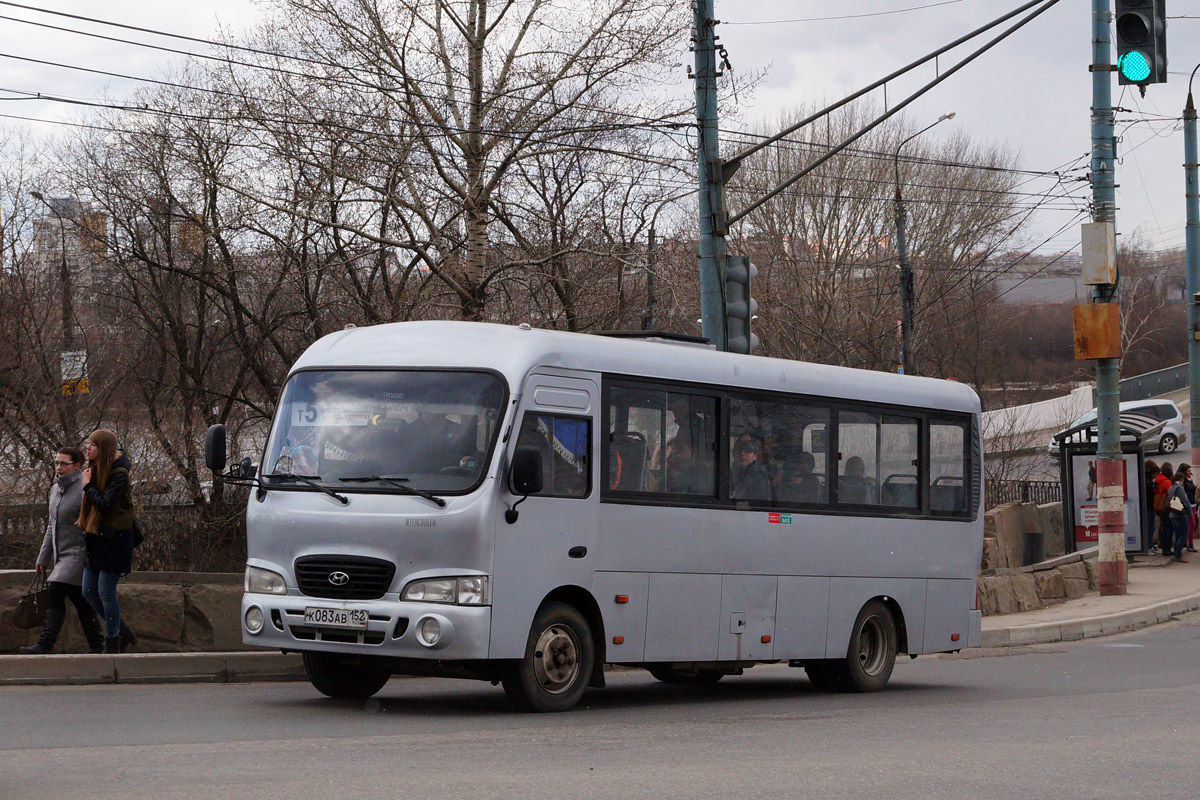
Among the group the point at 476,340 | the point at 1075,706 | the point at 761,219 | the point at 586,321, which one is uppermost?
the point at 761,219

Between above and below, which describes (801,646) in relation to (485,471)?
below

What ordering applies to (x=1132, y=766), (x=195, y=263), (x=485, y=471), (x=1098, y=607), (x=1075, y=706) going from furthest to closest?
(x=195, y=263), (x=1098, y=607), (x=1075, y=706), (x=485, y=471), (x=1132, y=766)

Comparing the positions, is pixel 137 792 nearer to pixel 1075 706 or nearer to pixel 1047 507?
pixel 1075 706

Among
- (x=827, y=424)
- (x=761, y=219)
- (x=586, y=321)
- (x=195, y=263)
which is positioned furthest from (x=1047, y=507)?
(x=827, y=424)

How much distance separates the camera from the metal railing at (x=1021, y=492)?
124 ft

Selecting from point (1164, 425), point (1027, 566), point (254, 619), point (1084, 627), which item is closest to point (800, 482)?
point (254, 619)

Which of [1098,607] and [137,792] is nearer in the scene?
[137,792]

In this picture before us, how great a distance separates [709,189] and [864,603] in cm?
597

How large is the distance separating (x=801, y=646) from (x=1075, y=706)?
230 centimetres

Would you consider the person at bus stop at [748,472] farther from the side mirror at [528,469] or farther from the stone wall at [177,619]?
the stone wall at [177,619]

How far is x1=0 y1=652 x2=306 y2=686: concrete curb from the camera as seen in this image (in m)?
11.2

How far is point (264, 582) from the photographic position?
10250mm

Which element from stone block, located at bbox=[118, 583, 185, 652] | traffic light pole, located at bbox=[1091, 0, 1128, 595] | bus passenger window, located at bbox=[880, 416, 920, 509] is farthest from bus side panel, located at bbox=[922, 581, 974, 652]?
traffic light pole, located at bbox=[1091, 0, 1128, 595]

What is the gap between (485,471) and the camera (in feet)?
32.3
